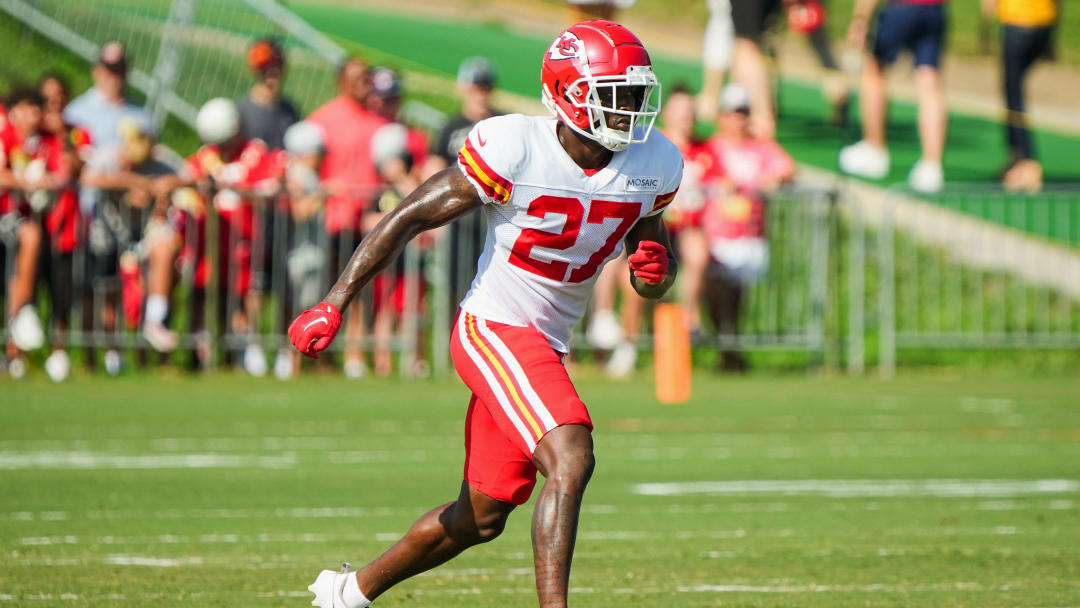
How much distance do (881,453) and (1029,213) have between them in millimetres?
6056

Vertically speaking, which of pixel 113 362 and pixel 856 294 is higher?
pixel 856 294

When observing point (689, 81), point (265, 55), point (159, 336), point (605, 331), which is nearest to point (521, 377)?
point (159, 336)

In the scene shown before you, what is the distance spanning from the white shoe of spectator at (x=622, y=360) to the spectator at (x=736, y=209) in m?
0.84

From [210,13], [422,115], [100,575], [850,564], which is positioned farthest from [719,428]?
[210,13]

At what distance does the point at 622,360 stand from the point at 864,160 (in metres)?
4.20

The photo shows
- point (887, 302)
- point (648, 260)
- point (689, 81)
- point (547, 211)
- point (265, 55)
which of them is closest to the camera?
point (547, 211)

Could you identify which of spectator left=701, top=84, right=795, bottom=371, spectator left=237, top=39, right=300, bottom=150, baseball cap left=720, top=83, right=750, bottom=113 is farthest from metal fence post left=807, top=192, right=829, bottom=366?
spectator left=237, top=39, right=300, bottom=150

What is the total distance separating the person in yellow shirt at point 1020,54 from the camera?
16.7m

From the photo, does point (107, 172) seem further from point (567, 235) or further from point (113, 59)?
point (567, 235)

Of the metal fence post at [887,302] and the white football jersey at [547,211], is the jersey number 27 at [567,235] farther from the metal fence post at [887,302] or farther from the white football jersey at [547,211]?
the metal fence post at [887,302]

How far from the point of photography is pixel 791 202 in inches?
620

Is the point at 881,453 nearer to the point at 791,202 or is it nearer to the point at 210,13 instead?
the point at 791,202

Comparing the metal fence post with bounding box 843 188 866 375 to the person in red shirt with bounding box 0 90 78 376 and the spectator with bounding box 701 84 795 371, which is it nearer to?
the spectator with bounding box 701 84 795 371

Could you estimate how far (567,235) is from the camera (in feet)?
18.0
